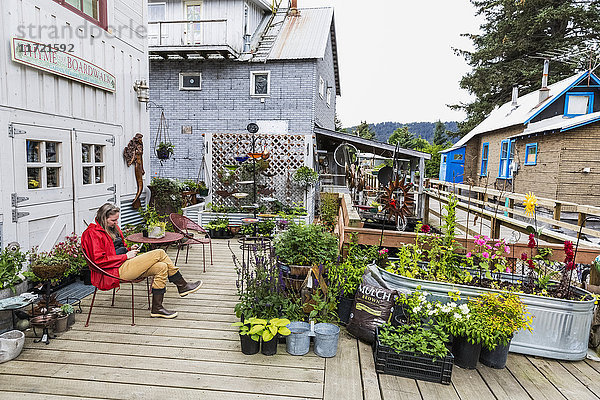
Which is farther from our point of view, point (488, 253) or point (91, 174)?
point (91, 174)

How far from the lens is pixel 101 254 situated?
3.56 meters

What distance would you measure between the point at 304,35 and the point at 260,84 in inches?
88.9

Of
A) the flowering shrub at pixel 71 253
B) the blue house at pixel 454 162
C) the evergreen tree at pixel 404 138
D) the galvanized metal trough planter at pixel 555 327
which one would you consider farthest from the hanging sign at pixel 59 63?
the evergreen tree at pixel 404 138

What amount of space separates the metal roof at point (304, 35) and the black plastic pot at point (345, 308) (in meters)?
9.11

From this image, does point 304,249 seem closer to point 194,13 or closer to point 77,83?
point 77,83

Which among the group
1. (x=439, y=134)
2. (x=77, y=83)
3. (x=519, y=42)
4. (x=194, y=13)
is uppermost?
(x=519, y=42)

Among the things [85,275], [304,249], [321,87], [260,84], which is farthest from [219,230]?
[321,87]

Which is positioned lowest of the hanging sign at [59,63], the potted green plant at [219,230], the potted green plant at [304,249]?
the potted green plant at [219,230]

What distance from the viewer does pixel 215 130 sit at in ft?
39.6

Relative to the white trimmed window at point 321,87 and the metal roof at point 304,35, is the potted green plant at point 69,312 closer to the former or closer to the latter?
the metal roof at point 304,35

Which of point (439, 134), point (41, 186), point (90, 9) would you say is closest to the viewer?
point (41, 186)

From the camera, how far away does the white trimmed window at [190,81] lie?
39.3 ft

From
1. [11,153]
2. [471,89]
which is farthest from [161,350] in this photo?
[471,89]

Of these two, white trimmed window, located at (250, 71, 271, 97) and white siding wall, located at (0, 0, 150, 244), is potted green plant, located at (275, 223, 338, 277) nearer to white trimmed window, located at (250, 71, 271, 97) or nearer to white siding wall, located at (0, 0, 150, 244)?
white siding wall, located at (0, 0, 150, 244)
